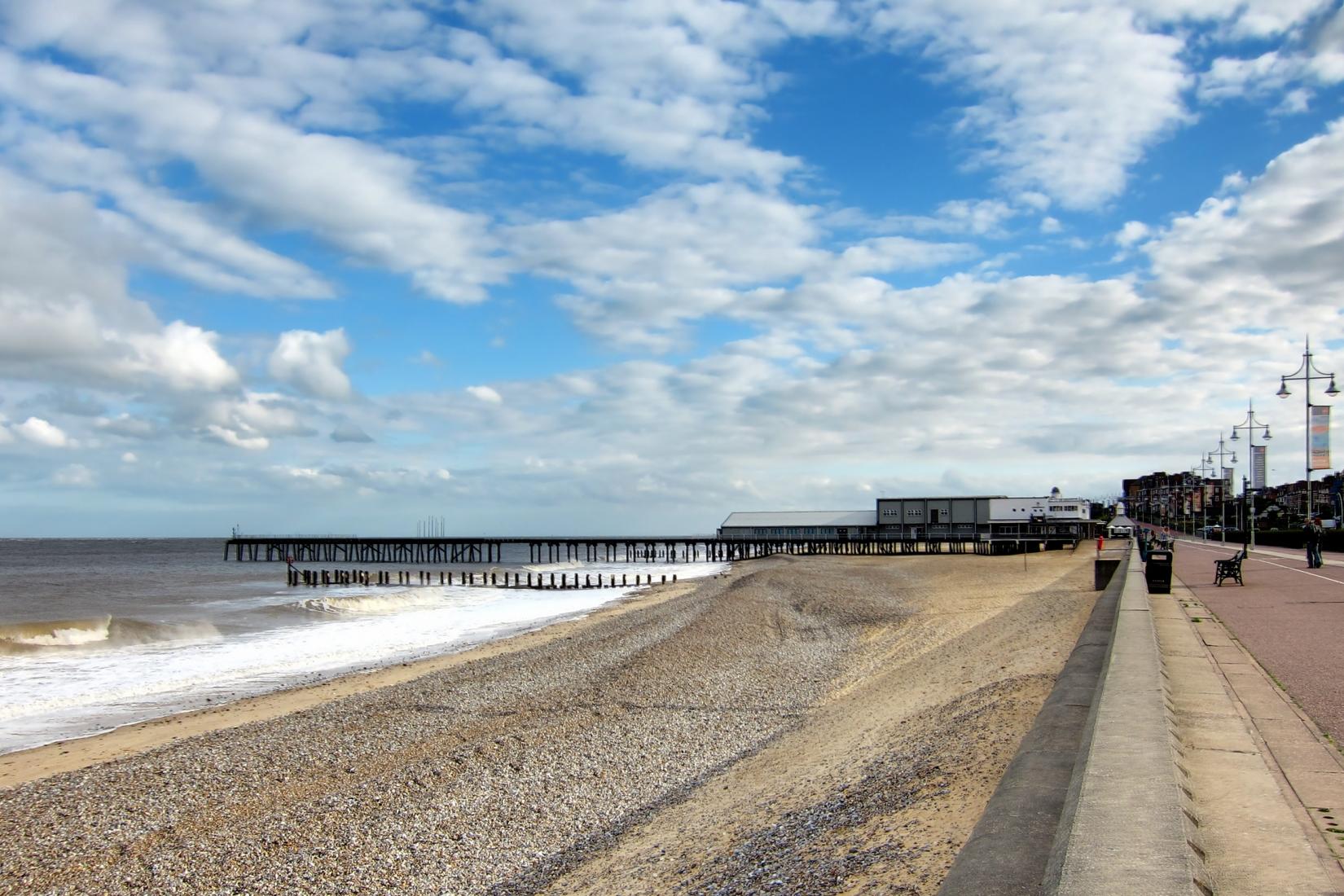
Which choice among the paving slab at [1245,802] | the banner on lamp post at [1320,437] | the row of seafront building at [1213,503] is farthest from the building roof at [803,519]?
the paving slab at [1245,802]

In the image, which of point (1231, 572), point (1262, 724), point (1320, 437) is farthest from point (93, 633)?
point (1320, 437)

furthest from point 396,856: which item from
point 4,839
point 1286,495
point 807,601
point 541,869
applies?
point 1286,495

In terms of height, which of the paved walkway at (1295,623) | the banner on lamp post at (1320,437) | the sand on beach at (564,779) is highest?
the banner on lamp post at (1320,437)

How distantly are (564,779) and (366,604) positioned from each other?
1248 inches

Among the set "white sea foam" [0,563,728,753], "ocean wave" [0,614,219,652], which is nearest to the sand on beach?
"white sea foam" [0,563,728,753]

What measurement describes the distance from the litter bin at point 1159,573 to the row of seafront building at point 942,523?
62417mm

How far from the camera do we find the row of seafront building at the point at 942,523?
85688 mm

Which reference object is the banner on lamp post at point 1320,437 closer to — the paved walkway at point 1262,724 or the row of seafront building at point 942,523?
the paved walkway at point 1262,724

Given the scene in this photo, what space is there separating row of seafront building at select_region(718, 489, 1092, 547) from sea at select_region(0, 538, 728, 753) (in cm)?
4485

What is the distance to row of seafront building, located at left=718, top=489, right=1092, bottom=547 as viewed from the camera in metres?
85.7

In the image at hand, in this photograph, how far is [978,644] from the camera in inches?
634

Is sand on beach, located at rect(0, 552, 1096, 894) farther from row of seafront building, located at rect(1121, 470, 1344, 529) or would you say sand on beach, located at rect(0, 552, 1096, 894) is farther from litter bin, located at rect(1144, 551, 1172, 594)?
row of seafront building, located at rect(1121, 470, 1344, 529)

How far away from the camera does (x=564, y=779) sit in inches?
388

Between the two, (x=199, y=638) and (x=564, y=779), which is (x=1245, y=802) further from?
(x=199, y=638)
